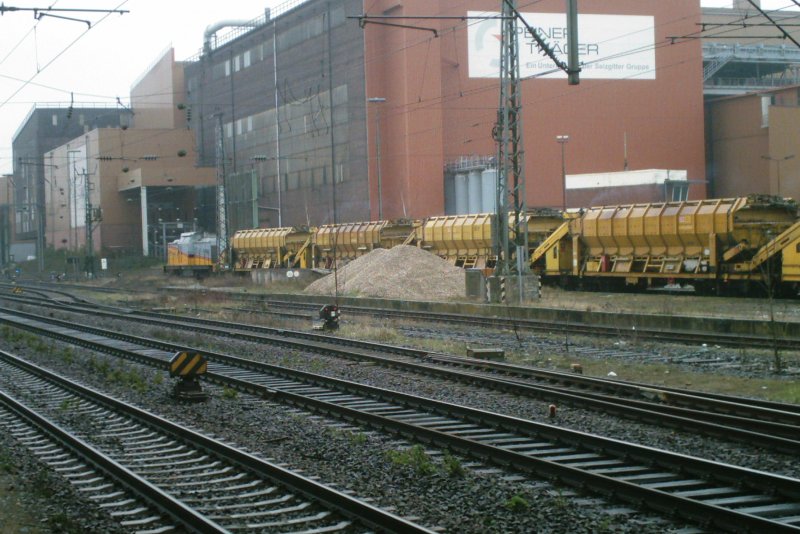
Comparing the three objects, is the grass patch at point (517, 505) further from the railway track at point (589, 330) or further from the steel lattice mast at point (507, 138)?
the steel lattice mast at point (507, 138)

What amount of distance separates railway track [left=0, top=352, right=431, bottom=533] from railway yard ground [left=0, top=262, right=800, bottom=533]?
1.24ft

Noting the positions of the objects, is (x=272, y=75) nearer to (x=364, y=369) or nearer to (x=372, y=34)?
(x=372, y=34)

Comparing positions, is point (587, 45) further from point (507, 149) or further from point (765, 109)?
point (507, 149)

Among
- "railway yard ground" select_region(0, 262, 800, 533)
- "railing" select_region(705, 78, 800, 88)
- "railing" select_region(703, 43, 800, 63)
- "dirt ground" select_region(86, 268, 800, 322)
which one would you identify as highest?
"railing" select_region(703, 43, 800, 63)

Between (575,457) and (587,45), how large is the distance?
211 feet

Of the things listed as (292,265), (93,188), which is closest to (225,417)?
(292,265)

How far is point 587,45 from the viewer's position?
70375mm

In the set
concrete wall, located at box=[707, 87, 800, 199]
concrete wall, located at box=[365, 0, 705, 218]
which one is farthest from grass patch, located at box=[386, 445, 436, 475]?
concrete wall, located at box=[707, 87, 800, 199]

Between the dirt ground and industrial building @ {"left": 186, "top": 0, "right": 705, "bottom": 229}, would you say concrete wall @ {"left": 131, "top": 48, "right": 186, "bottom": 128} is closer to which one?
industrial building @ {"left": 186, "top": 0, "right": 705, "bottom": 229}

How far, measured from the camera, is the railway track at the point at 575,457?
303 inches

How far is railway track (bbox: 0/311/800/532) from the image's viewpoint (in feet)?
25.2

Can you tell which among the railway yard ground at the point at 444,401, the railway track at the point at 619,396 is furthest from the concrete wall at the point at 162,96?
the railway track at the point at 619,396

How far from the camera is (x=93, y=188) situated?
90.1 m

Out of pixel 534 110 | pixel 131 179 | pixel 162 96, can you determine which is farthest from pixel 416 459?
pixel 162 96
